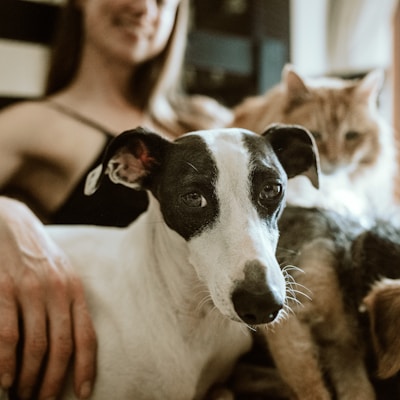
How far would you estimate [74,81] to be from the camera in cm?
139

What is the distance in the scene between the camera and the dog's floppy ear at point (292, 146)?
749 millimetres

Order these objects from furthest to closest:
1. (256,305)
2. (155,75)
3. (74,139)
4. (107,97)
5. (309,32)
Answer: (309,32) < (155,75) < (107,97) < (74,139) < (256,305)

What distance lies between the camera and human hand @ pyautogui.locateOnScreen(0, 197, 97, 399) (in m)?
0.79

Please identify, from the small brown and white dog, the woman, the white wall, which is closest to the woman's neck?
the woman

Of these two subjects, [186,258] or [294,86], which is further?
[294,86]

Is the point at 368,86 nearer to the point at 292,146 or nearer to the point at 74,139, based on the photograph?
the point at 292,146

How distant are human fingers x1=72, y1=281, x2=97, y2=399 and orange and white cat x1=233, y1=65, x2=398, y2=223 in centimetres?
50

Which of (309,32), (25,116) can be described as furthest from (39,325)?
(309,32)

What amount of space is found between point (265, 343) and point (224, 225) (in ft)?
1.12

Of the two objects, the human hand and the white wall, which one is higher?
the white wall

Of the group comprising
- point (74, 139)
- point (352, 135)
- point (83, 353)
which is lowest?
point (83, 353)

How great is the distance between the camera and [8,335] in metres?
0.78

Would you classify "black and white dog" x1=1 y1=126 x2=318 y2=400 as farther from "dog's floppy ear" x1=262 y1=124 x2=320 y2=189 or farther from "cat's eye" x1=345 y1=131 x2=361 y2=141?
"cat's eye" x1=345 y1=131 x2=361 y2=141

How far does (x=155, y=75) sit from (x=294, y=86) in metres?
0.37
